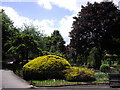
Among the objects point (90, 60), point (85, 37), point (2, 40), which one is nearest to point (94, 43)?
point (85, 37)

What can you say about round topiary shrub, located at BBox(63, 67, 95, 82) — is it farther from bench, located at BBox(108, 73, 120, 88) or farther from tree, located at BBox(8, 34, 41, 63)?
tree, located at BBox(8, 34, 41, 63)

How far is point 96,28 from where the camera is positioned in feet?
104

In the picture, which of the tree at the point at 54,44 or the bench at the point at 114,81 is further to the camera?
the tree at the point at 54,44

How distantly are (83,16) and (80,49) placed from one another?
5.16 meters

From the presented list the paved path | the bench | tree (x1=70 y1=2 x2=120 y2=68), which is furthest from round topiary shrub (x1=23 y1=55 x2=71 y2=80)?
tree (x1=70 y1=2 x2=120 y2=68)

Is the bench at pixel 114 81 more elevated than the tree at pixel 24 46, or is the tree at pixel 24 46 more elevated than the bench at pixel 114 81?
the tree at pixel 24 46

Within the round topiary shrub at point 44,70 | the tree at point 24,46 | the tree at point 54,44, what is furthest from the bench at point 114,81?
the tree at point 54,44

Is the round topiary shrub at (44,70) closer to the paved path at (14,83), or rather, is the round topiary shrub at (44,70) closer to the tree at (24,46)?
the paved path at (14,83)

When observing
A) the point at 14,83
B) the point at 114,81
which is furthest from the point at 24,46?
the point at 114,81

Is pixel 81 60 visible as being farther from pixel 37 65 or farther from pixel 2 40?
pixel 37 65

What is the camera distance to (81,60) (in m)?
36.4

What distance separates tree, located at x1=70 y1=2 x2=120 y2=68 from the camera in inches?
1218

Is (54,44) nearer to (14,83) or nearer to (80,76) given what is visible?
(80,76)

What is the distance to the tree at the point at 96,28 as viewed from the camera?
1218 inches
